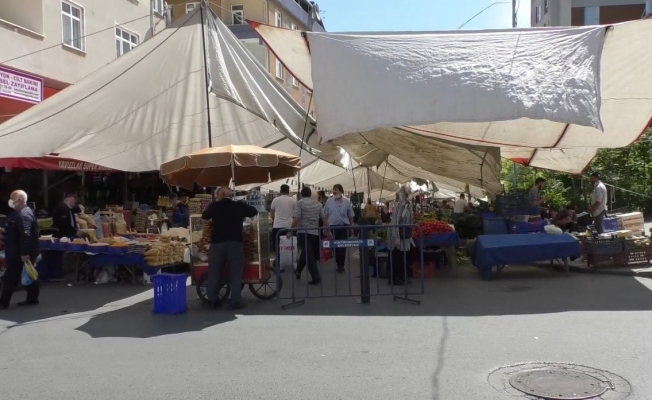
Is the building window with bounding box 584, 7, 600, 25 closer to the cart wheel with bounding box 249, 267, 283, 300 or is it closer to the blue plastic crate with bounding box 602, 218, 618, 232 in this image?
the blue plastic crate with bounding box 602, 218, 618, 232

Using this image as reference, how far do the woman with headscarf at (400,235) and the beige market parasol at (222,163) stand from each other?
6.17ft

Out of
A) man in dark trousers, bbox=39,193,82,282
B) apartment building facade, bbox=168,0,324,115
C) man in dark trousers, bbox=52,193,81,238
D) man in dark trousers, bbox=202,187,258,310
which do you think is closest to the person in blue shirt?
man in dark trousers, bbox=39,193,82,282

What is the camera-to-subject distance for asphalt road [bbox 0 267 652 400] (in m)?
5.94

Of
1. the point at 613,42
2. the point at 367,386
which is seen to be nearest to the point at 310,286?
the point at 367,386

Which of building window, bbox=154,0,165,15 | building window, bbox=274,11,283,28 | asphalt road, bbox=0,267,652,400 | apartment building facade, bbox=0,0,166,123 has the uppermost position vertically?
building window, bbox=274,11,283,28

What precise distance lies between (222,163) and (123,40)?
15.9m

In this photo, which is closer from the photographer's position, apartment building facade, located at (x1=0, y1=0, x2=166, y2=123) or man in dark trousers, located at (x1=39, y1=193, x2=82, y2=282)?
man in dark trousers, located at (x1=39, y1=193, x2=82, y2=282)

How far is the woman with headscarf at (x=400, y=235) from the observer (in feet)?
35.4

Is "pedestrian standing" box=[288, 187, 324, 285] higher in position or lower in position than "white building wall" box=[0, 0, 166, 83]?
lower

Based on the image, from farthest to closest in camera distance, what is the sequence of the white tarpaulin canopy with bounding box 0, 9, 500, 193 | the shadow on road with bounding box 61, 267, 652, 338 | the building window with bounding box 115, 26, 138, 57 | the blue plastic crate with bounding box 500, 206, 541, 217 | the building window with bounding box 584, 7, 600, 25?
the building window with bounding box 584, 7, 600, 25, the building window with bounding box 115, 26, 138, 57, the blue plastic crate with bounding box 500, 206, 541, 217, the white tarpaulin canopy with bounding box 0, 9, 500, 193, the shadow on road with bounding box 61, 267, 652, 338

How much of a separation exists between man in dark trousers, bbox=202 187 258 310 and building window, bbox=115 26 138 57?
1572 centimetres

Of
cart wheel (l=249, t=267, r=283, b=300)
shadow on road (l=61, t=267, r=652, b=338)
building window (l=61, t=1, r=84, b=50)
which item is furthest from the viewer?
building window (l=61, t=1, r=84, b=50)

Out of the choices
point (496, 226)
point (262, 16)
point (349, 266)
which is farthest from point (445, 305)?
point (262, 16)

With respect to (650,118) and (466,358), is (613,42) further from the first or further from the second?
(466,358)
